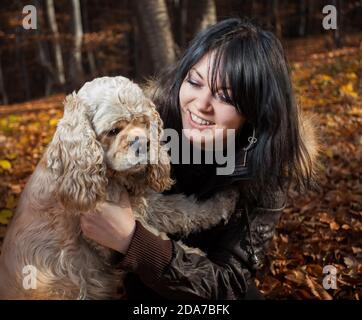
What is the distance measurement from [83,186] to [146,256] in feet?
1.51

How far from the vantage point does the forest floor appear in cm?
359

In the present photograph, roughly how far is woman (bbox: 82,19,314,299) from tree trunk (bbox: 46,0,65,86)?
49.5 ft

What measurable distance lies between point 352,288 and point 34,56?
20.5 metres

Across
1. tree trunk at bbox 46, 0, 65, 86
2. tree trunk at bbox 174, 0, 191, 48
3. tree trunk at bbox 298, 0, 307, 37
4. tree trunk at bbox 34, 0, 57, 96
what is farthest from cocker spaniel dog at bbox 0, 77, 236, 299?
tree trunk at bbox 298, 0, 307, 37

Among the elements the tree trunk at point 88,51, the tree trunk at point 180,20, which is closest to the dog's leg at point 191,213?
the tree trunk at point 180,20

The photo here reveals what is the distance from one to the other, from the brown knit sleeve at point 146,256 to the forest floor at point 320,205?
146cm

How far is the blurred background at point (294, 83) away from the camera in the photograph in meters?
3.89

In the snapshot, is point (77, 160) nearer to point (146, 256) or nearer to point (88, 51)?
point (146, 256)

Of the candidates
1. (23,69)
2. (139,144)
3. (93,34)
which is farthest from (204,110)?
(23,69)

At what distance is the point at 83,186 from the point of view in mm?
2322
